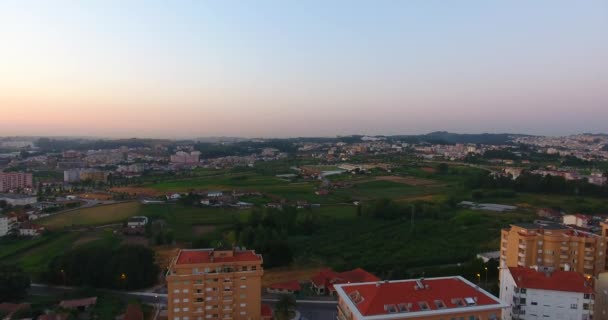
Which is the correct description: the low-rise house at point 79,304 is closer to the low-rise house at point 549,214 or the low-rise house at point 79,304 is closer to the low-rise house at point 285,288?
the low-rise house at point 285,288

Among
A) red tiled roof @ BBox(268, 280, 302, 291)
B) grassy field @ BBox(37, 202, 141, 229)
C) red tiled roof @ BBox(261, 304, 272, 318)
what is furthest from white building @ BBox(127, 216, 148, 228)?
red tiled roof @ BBox(261, 304, 272, 318)

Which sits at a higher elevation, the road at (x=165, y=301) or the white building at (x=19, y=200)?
the white building at (x=19, y=200)

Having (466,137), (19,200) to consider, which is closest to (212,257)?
(19,200)

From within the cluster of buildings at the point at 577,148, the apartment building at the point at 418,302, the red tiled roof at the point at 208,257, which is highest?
the cluster of buildings at the point at 577,148

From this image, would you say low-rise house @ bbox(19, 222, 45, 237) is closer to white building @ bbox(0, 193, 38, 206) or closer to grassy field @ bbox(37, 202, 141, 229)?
grassy field @ bbox(37, 202, 141, 229)

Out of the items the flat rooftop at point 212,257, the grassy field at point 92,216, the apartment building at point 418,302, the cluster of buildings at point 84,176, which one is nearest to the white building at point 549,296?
the apartment building at point 418,302

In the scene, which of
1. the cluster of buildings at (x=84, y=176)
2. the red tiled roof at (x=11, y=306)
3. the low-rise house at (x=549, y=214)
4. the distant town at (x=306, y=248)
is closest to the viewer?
the distant town at (x=306, y=248)
